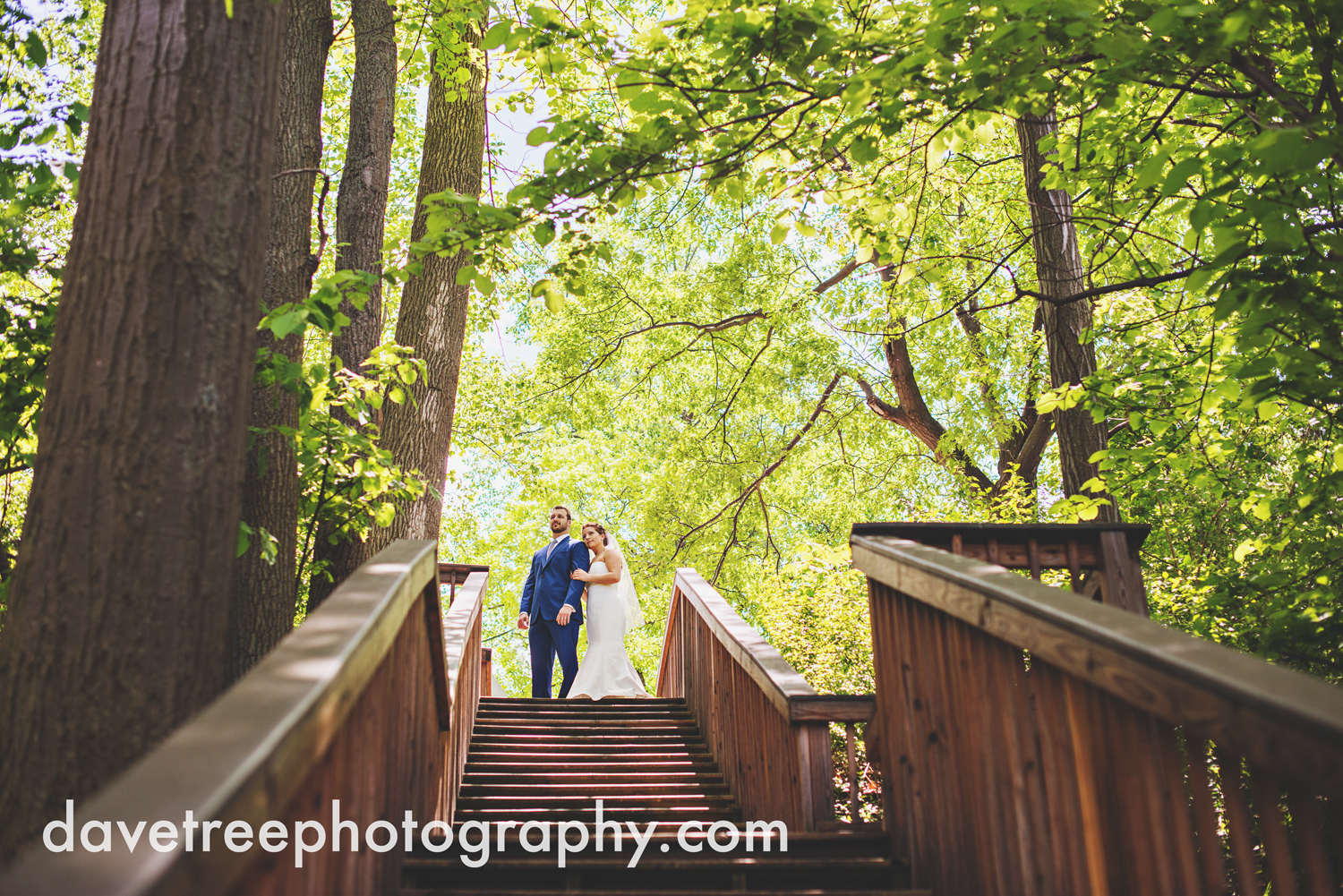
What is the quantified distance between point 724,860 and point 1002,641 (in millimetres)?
1247

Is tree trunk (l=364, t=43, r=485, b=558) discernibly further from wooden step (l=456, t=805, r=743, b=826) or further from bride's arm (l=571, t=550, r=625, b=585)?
bride's arm (l=571, t=550, r=625, b=585)

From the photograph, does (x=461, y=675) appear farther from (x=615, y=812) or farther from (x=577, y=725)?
(x=577, y=725)

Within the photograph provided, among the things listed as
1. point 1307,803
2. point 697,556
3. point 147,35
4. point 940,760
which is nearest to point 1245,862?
point 1307,803

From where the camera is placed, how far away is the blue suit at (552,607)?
25.3ft

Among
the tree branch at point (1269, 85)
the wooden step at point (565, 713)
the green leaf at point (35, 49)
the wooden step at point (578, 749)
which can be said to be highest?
the green leaf at point (35, 49)

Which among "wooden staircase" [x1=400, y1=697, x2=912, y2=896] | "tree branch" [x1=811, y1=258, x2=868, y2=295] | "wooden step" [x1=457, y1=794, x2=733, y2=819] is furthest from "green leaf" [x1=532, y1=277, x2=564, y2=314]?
"tree branch" [x1=811, y1=258, x2=868, y2=295]

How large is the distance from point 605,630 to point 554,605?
59cm

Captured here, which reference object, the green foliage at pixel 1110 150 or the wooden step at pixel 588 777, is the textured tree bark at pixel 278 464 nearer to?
the green foliage at pixel 1110 150

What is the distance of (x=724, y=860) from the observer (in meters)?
2.88

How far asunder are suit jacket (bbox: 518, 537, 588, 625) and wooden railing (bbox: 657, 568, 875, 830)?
3.65 feet

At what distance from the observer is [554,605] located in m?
7.69

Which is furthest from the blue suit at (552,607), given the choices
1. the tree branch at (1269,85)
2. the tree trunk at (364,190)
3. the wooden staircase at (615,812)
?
the tree branch at (1269,85)

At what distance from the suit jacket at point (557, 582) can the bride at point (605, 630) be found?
0.17 meters

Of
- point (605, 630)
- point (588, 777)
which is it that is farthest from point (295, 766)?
point (605, 630)
